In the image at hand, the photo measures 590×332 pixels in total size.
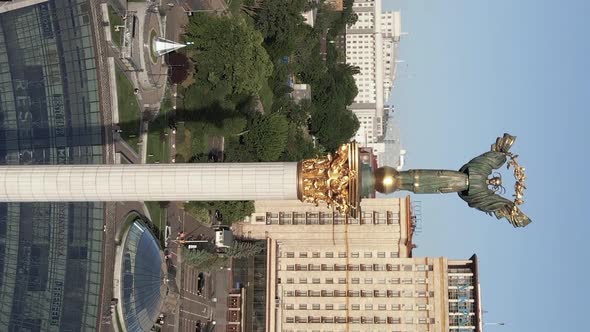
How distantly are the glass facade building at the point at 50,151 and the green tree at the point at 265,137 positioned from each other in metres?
25.7

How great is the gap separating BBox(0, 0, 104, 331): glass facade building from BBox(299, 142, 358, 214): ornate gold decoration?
151 ft

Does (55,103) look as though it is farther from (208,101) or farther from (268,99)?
(268,99)

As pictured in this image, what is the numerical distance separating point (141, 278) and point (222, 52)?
29.1 meters

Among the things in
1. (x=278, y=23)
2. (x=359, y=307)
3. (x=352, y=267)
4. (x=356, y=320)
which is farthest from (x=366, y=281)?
(x=278, y=23)

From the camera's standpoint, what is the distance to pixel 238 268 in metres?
113

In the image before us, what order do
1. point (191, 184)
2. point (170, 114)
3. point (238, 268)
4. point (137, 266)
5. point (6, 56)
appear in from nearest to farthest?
point (191, 184), point (6, 56), point (137, 266), point (170, 114), point (238, 268)

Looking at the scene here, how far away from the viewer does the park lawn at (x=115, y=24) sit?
81.4 m

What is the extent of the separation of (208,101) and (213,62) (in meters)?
4.89

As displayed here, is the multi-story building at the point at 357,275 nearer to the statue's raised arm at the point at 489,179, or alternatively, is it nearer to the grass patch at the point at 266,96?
the grass patch at the point at 266,96

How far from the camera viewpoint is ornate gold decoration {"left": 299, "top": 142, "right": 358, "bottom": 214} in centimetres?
3800

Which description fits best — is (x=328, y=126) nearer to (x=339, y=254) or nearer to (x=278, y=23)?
(x=278, y=23)

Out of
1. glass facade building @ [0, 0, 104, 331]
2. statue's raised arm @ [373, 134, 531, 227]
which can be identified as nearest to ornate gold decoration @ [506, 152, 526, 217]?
statue's raised arm @ [373, 134, 531, 227]

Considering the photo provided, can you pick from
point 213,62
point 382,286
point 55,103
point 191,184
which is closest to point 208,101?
point 213,62

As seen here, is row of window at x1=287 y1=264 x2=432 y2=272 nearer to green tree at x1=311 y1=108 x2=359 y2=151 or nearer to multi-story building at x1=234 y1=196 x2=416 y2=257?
multi-story building at x1=234 y1=196 x2=416 y2=257
